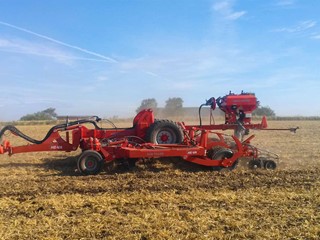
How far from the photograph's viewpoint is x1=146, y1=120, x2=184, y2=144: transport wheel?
10.6 m

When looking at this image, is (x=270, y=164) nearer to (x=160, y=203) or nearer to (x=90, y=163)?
(x=160, y=203)

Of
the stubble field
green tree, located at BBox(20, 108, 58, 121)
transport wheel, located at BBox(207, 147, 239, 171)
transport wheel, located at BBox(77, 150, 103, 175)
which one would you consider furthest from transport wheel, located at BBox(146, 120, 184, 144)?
green tree, located at BBox(20, 108, 58, 121)

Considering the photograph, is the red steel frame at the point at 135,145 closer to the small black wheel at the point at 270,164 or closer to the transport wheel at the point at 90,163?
the transport wheel at the point at 90,163

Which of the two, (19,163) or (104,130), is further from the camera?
(19,163)

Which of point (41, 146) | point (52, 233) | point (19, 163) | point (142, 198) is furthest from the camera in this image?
point (19, 163)

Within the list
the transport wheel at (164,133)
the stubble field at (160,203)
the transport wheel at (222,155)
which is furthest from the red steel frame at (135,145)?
the stubble field at (160,203)

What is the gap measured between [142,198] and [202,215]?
4.84 feet

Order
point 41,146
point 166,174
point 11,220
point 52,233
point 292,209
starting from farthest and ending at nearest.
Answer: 1. point 41,146
2. point 166,174
3. point 292,209
4. point 11,220
5. point 52,233

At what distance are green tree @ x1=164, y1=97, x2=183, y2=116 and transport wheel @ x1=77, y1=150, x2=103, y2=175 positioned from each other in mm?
35290

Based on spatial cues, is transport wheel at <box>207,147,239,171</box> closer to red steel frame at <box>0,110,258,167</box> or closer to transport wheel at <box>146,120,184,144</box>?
red steel frame at <box>0,110,258,167</box>

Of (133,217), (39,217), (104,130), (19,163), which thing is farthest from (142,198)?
(19,163)

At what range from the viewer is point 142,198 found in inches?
286

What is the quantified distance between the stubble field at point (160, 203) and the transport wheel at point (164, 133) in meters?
0.71

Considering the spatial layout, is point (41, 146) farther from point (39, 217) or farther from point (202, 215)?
Answer: point (202, 215)
